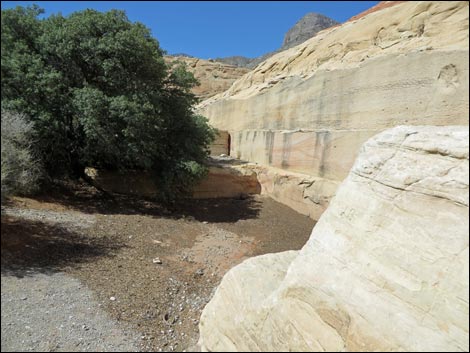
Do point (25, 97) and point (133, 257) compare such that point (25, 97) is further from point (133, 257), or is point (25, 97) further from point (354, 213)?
point (354, 213)

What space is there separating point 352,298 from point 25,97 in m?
6.07

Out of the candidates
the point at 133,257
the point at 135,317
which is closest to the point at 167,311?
the point at 135,317

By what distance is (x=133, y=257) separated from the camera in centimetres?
474

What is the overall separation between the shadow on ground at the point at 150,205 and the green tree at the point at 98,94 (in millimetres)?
590

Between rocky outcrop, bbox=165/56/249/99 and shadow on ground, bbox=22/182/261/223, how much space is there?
17478 millimetres

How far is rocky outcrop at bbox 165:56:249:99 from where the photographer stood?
84.9ft

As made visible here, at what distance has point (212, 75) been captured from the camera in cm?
2666

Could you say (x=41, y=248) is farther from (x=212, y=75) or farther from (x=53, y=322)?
(x=212, y=75)

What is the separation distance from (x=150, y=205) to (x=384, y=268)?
795cm

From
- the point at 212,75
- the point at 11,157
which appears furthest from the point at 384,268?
the point at 212,75

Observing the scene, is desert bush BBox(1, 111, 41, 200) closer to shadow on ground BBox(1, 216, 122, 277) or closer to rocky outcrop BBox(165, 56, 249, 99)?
shadow on ground BBox(1, 216, 122, 277)

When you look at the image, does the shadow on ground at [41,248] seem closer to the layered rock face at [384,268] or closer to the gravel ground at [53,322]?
the gravel ground at [53,322]

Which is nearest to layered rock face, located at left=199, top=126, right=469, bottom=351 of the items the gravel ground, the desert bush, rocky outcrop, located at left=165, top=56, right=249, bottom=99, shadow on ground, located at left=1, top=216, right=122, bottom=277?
the gravel ground

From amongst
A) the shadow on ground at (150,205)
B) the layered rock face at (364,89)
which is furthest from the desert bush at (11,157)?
the layered rock face at (364,89)
